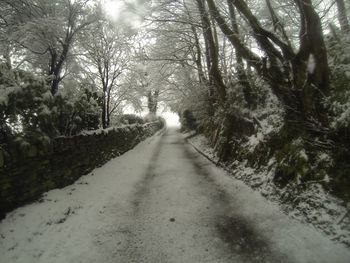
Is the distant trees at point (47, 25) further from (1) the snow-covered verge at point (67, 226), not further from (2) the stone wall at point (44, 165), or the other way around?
(1) the snow-covered verge at point (67, 226)

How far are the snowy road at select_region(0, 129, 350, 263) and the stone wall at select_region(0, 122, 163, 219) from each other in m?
0.26

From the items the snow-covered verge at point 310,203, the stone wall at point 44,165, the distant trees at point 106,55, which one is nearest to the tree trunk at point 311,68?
the snow-covered verge at point 310,203

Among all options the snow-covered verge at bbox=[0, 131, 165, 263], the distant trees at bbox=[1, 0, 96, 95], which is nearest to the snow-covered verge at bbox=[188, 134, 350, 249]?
the snow-covered verge at bbox=[0, 131, 165, 263]

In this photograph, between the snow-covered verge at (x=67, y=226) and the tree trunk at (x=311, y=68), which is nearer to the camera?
the snow-covered verge at (x=67, y=226)

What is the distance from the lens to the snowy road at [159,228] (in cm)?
347

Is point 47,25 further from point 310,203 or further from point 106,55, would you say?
point 310,203

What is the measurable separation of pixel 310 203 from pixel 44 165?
5326mm

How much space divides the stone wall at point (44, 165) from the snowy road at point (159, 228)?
262mm

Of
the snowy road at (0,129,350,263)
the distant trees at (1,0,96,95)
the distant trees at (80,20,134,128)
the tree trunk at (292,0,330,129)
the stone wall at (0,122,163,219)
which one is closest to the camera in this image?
the snowy road at (0,129,350,263)

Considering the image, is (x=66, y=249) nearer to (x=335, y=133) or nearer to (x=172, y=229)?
(x=172, y=229)

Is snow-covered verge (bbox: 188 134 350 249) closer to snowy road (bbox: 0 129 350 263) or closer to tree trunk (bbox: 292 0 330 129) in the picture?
snowy road (bbox: 0 129 350 263)

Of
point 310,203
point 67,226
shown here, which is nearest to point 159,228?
point 67,226

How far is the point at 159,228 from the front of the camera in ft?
14.0

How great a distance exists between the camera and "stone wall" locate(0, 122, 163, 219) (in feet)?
15.0
